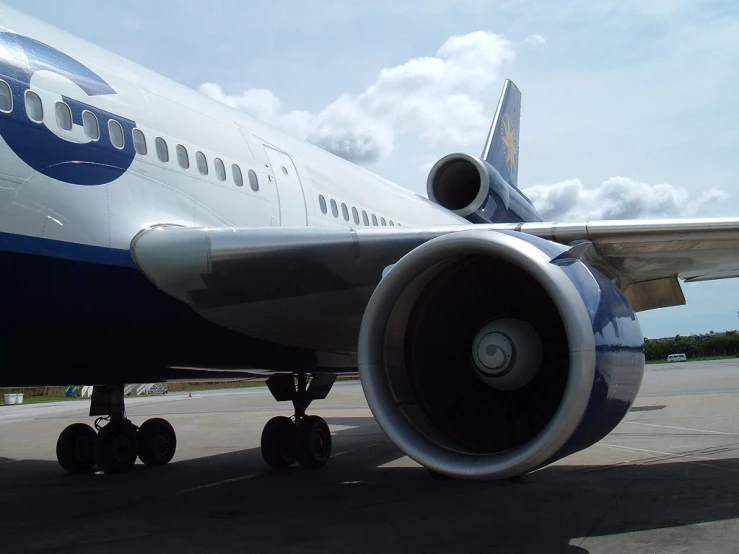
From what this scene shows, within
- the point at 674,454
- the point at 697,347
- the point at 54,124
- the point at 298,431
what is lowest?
the point at 674,454

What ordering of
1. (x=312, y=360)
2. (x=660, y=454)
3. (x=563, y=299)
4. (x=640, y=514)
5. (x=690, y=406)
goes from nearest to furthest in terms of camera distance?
1. (x=563, y=299)
2. (x=640, y=514)
3. (x=312, y=360)
4. (x=660, y=454)
5. (x=690, y=406)

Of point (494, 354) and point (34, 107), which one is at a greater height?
point (34, 107)

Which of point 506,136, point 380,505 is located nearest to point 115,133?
point 380,505

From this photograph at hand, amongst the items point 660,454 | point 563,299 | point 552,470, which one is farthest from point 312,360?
point 660,454

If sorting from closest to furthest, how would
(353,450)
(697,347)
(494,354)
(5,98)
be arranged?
(5,98) → (494,354) → (353,450) → (697,347)

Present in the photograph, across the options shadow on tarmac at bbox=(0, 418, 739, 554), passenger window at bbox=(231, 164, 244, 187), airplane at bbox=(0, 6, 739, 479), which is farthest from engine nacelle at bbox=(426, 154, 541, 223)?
passenger window at bbox=(231, 164, 244, 187)

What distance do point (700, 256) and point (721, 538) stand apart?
2338mm

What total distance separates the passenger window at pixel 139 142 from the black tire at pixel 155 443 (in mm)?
4863

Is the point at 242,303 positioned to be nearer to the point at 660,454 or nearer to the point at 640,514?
the point at 640,514

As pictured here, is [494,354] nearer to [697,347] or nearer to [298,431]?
[298,431]

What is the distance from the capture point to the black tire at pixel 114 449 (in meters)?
8.55

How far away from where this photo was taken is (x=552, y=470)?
7.60m

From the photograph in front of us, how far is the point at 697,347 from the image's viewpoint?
72.4m

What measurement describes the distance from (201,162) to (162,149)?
387mm
